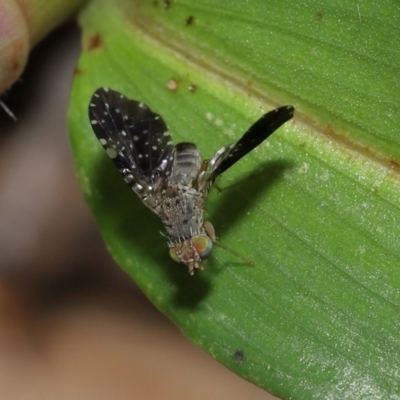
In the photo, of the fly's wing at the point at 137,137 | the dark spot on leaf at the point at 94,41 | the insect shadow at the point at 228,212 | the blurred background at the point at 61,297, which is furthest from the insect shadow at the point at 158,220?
the blurred background at the point at 61,297

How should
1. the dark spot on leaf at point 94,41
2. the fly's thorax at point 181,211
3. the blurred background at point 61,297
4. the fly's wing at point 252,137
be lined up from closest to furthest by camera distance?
the fly's wing at point 252,137 → the fly's thorax at point 181,211 → the dark spot on leaf at point 94,41 → the blurred background at point 61,297

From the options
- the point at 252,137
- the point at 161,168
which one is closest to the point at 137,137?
the point at 161,168

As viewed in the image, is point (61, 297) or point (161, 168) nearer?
point (161, 168)

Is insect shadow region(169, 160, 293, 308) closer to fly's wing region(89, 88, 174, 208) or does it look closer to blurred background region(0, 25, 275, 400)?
fly's wing region(89, 88, 174, 208)

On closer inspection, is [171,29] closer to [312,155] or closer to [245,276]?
[312,155]

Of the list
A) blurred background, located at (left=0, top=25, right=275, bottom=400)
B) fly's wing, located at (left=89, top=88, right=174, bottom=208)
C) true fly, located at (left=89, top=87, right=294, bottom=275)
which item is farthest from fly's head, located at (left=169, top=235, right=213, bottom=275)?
blurred background, located at (left=0, top=25, right=275, bottom=400)

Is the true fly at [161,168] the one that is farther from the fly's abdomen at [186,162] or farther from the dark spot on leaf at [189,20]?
the dark spot on leaf at [189,20]

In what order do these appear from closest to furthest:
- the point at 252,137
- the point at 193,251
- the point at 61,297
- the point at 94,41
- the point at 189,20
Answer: the point at 252,137
the point at 193,251
the point at 189,20
the point at 94,41
the point at 61,297

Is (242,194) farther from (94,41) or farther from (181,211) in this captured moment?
(94,41)
